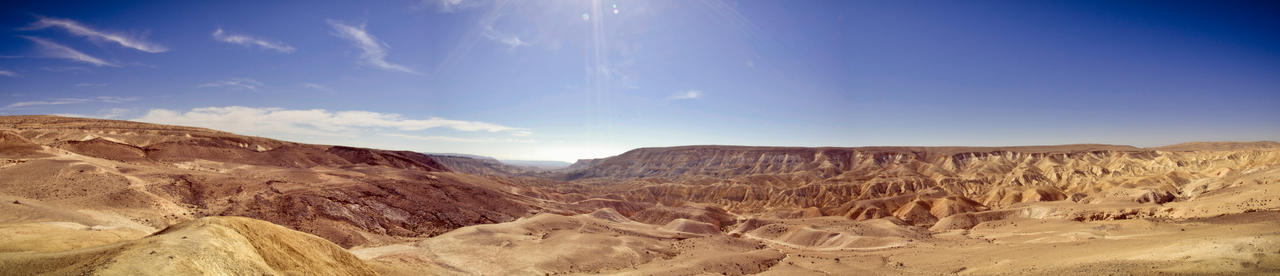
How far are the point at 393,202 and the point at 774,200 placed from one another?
197 ft

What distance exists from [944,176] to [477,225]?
86.9 meters

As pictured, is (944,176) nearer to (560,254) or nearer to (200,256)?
(560,254)

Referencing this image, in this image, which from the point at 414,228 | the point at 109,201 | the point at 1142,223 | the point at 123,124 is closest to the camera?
the point at 109,201

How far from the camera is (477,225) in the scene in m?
37.4

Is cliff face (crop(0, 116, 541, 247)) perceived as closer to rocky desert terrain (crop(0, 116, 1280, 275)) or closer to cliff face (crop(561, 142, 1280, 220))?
rocky desert terrain (crop(0, 116, 1280, 275))

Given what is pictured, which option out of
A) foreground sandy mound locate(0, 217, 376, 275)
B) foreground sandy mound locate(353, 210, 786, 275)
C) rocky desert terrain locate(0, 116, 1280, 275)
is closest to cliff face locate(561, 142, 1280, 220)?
rocky desert terrain locate(0, 116, 1280, 275)

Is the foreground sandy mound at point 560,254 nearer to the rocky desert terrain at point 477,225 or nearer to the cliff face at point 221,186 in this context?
the rocky desert terrain at point 477,225

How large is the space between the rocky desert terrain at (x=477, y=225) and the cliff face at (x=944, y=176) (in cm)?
96

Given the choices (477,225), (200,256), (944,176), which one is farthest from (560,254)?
(944,176)

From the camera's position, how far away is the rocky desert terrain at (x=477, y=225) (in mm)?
14602

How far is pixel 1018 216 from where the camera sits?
51.0 meters

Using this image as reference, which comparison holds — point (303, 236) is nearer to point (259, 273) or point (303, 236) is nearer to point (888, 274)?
point (259, 273)

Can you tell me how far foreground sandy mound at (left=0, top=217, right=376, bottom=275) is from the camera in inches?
378

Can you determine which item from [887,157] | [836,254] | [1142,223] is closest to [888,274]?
[836,254]
